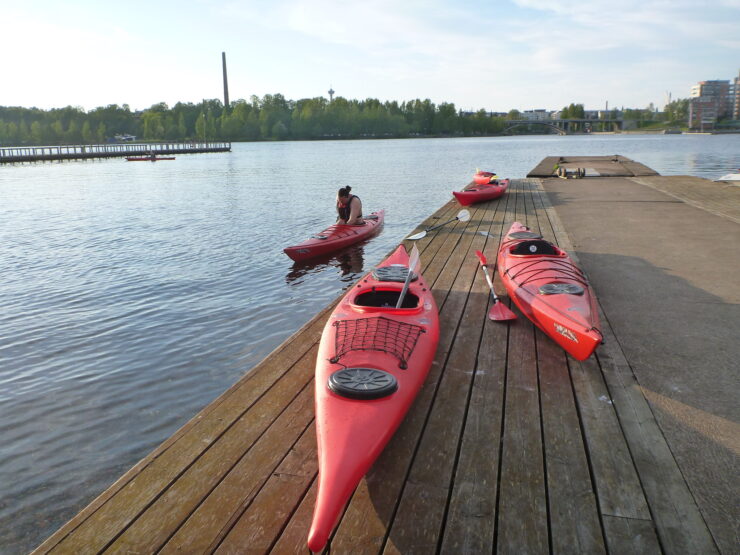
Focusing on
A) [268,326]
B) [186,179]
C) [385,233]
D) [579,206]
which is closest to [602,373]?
[268,326]

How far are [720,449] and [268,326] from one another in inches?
285

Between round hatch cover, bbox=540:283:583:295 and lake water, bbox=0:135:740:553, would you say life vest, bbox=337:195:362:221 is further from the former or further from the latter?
round hatch cover, bbox=540:283:583:295

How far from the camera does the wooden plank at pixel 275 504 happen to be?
9.80ft

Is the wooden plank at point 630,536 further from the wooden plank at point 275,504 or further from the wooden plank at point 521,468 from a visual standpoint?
the wooden plank at point 275,504

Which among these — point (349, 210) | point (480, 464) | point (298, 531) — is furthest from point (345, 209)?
point (298, 531)

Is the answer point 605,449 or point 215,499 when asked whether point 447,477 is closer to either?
point 605,449

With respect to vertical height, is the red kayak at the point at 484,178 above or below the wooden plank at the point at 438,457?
above

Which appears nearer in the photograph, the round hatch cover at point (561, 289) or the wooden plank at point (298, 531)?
the wooden plank at point (298, 531)

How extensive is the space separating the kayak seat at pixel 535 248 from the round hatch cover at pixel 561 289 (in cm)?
136

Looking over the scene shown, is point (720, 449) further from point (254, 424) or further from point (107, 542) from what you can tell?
point (107, 542)

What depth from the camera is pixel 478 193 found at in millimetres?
16672

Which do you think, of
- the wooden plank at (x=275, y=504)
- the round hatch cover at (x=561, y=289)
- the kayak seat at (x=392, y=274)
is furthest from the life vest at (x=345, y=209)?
the wooden plank at (x=275, y=504)

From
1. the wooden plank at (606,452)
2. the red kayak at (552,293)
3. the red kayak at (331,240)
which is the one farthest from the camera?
the red kayak at (331,240)

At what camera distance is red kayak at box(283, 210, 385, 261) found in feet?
43.2
